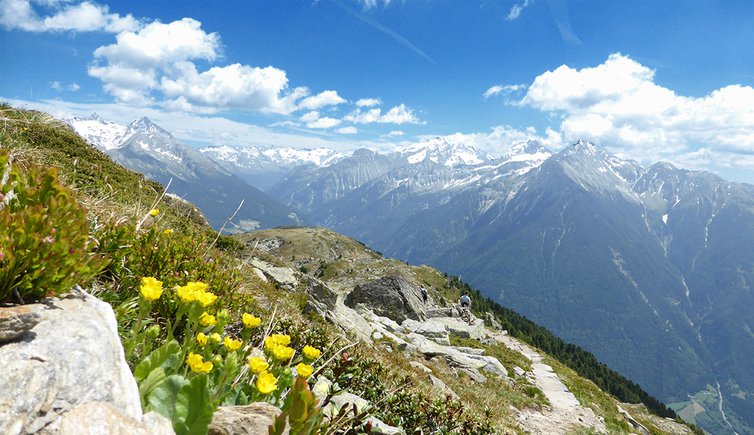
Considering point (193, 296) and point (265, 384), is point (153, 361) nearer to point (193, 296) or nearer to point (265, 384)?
point (193, 296)

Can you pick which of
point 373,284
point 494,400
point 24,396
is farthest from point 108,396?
point 373,284

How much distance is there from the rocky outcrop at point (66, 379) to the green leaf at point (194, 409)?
20 centimetres

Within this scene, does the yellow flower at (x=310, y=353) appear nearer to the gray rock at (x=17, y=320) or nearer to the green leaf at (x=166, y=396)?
the green leaf at (x=166, y=396)

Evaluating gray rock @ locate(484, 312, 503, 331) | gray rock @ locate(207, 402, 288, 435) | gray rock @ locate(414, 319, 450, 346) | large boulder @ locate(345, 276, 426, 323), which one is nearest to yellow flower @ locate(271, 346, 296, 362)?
gray rock @ locate(207, 402, 288, 435)

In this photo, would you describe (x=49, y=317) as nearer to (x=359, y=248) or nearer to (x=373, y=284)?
(x=373, y=284)

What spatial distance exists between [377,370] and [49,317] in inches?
239

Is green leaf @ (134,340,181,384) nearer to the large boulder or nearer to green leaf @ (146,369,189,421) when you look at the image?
green leaf @ (146,369,189,421)

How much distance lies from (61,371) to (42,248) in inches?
34.8

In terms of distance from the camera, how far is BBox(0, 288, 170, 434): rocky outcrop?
2.16m

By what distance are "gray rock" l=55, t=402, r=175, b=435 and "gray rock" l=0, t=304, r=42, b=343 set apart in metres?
0.65

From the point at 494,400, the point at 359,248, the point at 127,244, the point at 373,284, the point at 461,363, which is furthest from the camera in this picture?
the point at 359,248

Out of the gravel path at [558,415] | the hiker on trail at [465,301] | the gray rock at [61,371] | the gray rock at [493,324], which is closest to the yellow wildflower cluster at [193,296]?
the gray rock at [61,371]

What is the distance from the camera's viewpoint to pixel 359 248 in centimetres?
13500

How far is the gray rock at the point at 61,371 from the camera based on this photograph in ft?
7.07
